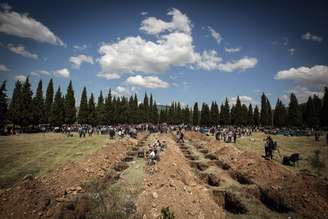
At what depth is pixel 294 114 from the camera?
3000 inches

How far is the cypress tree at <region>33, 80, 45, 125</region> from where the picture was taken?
51656 mm

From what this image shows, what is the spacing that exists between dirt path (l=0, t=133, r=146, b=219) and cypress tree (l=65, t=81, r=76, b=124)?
44.8m

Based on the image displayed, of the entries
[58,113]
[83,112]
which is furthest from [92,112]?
[58,113]

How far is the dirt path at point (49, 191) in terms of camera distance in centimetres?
1117

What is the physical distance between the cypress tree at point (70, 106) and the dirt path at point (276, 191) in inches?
2097

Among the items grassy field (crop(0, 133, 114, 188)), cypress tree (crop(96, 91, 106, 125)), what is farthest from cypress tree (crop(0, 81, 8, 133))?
cypress tree (crop(96, 91, 106, 125))

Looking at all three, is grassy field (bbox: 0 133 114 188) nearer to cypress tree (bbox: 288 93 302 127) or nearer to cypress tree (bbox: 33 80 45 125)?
cypress tree (bbox: 33 80 45 125)

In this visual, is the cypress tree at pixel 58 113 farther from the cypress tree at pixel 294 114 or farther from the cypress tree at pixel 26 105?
the cypress tree at pixel 294 114

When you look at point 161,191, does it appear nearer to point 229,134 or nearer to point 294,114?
point 229,134

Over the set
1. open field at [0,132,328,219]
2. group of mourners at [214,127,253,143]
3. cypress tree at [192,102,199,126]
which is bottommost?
open field at [0,132,328,219]

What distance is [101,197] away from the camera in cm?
1277

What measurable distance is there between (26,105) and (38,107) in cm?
407

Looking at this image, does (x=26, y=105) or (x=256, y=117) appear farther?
(x=256, y=117)

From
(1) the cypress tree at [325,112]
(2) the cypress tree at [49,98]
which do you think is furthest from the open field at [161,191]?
(1) the cypress tree at [325,112]
